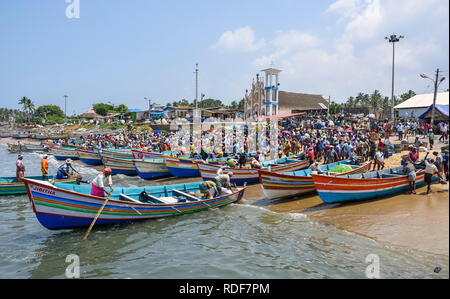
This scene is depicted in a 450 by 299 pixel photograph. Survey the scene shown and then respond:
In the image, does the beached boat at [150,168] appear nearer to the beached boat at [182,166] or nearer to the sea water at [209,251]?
the beached boat at [182,166]

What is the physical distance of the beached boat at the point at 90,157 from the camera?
32125 mm

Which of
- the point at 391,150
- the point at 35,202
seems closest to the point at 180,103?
the point at 391,150

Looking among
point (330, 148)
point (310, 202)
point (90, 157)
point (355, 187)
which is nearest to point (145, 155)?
point (90, 157)

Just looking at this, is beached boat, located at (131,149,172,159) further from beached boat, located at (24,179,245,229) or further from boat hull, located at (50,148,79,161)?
boat hull, located at (50,148,79,161)

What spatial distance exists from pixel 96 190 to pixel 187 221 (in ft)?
12.4

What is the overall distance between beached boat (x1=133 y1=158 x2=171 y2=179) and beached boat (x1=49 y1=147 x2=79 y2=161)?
15.9 meters

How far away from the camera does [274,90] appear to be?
3591 centimetres

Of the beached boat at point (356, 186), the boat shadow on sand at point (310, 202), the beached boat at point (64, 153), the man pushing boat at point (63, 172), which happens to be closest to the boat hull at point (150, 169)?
the man pushing boat at point (63, 172)

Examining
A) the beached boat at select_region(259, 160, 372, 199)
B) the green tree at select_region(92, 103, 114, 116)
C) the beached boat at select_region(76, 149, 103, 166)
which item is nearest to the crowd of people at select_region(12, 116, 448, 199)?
the beached boat at select_region(259, 160, 372, 199)

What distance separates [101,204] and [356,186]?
9932mm

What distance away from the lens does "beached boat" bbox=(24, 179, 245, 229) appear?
407 inches

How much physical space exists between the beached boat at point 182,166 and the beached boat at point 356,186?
34.4ft

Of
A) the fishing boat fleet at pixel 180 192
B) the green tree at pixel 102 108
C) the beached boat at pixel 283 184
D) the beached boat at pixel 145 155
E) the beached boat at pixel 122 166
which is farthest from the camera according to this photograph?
the green tree at pixel 102 108
